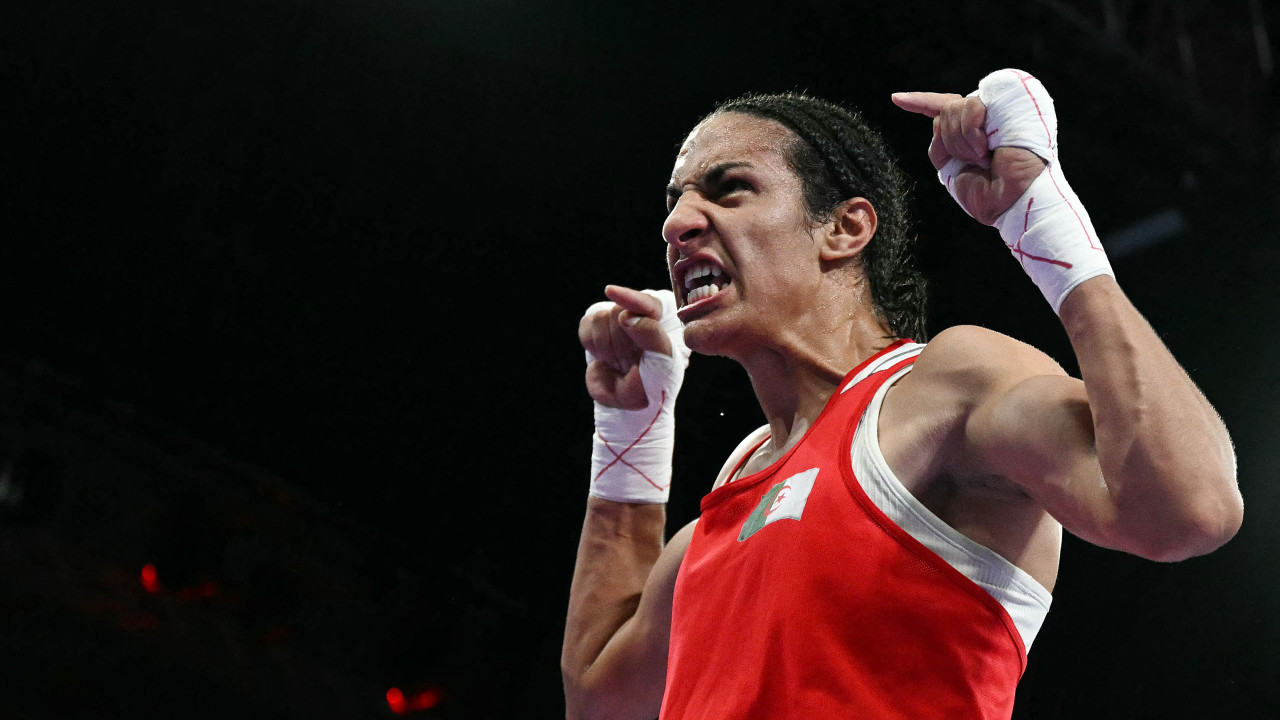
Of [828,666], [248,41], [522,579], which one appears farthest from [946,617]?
[248,41]

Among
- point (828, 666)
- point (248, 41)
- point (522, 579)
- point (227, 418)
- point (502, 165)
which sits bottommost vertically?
point (522, 579)

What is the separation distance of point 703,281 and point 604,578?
544mm

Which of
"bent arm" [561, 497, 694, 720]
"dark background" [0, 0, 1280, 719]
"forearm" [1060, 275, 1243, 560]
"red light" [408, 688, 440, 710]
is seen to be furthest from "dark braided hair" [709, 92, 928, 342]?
"red light" [408, 688, 440, 710]

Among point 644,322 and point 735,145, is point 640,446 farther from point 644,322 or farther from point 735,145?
point 735,145

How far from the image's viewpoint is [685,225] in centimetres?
145

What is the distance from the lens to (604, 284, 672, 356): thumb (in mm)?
1621

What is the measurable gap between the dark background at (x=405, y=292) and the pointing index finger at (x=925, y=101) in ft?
5.54

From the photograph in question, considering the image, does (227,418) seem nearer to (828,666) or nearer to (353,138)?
(353,138)

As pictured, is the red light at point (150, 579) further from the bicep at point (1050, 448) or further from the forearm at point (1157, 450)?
the forearm at point (1157, 450)

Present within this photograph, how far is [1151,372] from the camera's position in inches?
34.2

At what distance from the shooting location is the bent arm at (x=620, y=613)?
1545 mm

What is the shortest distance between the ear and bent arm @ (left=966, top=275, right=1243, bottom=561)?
0.54 m

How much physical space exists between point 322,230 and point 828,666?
96.2 inches

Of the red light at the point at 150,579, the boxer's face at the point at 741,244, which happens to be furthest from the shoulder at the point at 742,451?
the red light at the point at 150,579
